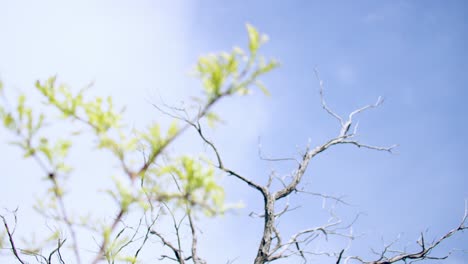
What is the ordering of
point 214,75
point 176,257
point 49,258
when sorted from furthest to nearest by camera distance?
point 176,257 → point 49,258 → point 214,75

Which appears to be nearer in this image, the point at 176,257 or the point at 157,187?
the point at 157,187

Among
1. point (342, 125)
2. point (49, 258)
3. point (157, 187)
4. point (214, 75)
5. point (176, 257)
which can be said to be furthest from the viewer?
point (342, 125)

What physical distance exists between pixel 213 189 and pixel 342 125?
20.2ft

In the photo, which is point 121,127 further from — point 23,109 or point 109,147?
point 23,109

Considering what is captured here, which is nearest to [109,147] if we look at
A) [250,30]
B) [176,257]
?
[250,30]

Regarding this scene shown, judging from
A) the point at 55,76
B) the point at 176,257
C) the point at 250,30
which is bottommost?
the point at 55,76

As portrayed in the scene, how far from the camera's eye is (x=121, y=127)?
1.49m

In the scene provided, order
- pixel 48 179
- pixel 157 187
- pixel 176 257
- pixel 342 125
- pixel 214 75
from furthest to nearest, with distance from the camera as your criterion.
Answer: pixel 342 125, pixel 176 257, pixel 157 187, pixel 214 75, pixel 48 179

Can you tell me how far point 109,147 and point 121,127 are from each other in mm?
98

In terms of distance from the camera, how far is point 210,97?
4.93 feet

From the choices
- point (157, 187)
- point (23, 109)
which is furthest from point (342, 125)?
point (23, 109)

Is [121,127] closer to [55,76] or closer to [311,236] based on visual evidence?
[55,76]

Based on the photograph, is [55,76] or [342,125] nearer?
[55,76]

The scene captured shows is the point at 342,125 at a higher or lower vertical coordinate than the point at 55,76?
higher
